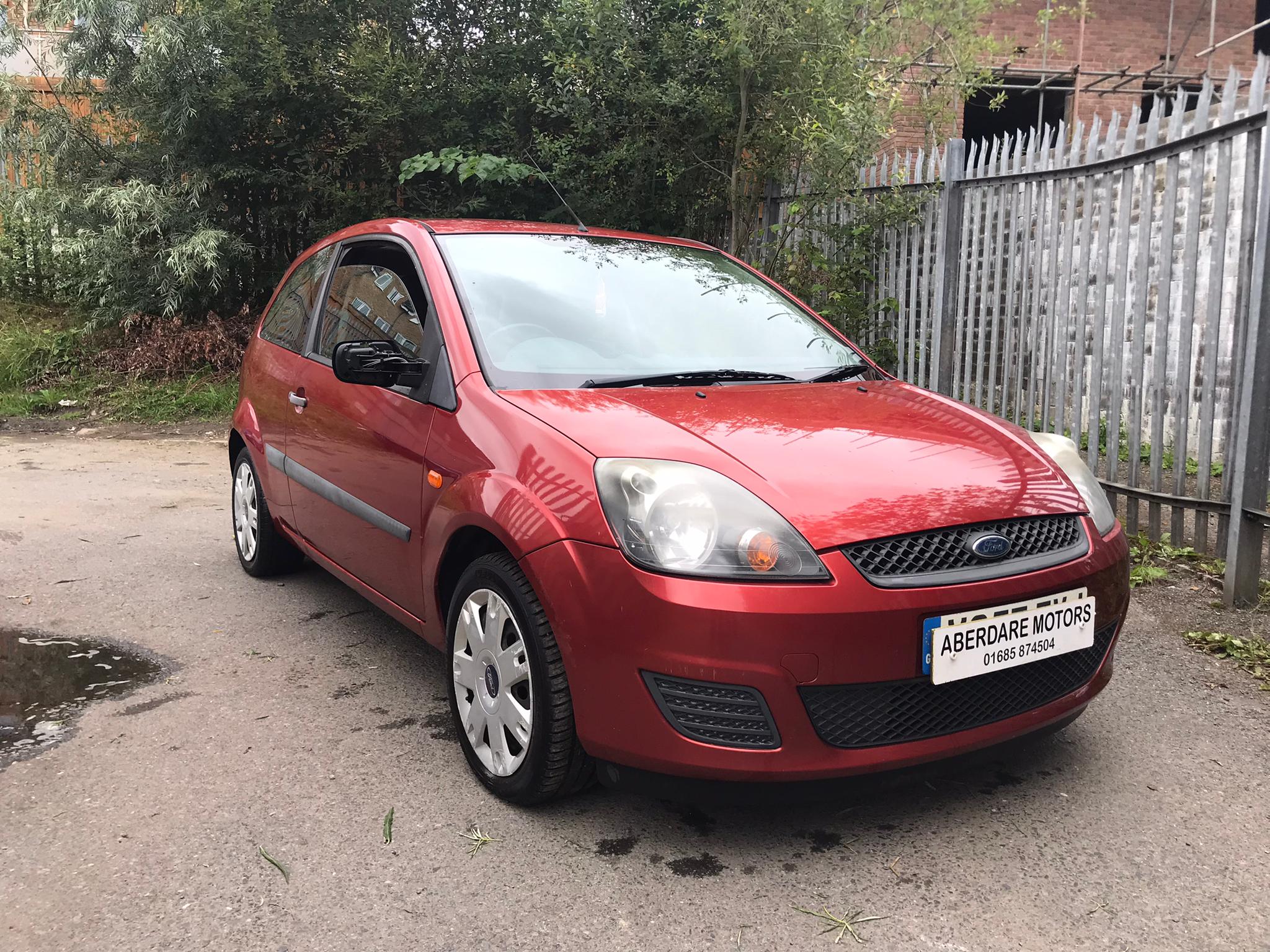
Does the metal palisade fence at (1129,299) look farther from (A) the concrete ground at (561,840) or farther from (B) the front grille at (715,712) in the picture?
(B) the front grille at (715,712)

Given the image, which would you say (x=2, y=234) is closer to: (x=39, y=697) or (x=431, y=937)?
(x=39, y=697)

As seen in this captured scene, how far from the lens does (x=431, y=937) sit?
2135 millimetres

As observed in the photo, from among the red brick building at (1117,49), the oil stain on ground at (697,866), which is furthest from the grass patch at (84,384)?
the red brick building at (1117,49)

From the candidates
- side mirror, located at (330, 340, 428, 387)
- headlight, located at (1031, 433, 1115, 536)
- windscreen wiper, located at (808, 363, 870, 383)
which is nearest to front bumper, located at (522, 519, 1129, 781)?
headlight, located at (1031, 433, 1115, 536)

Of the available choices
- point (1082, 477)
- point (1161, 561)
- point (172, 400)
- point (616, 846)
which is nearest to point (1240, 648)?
point (1161, 561)

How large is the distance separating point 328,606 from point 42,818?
6.02ft

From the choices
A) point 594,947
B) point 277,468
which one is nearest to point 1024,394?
point 277,468

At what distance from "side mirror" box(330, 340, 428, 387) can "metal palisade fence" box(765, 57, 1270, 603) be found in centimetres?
321

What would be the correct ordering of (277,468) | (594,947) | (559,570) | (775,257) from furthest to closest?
(775,257) → (277,468) → (559,570) → (594,947)

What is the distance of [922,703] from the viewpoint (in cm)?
232

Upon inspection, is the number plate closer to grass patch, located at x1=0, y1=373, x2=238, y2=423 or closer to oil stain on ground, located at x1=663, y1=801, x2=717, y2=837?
oil stain on ground, located at x1=663, y1=801, x2=717, y2=837

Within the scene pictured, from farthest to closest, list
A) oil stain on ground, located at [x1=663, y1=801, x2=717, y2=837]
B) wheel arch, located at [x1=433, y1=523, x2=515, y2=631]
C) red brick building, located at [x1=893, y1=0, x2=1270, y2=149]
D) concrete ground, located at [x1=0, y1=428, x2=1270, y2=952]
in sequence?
1. red brick building, located at [x1=893, y1=0, x2=1270, y2=149]
2. wheel arch, located at [x1=433, y1=523, x2=515, y2=631]
3. oil stain on ground, located at [x1=663, y1=801, x2=717, y2=837]
4. concrete ground, located at [x1=0, y1=428, x2=1270, y2=952]

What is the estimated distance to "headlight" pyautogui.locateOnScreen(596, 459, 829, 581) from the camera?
2246 mm

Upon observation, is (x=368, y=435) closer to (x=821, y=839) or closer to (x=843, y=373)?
(x=843, y=373)
